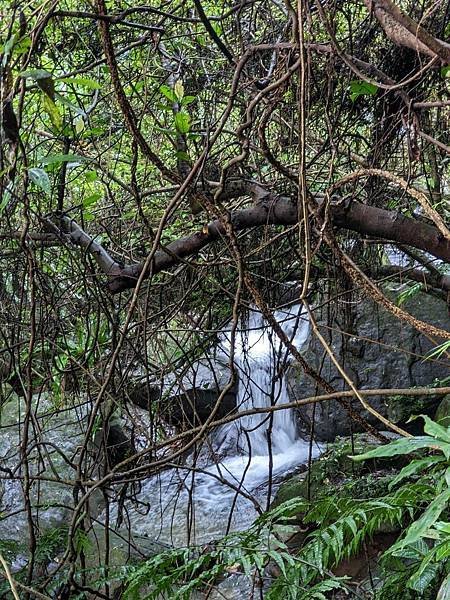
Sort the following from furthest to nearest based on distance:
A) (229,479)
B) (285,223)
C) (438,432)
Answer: (229,479) < (285,223) < (438,432)

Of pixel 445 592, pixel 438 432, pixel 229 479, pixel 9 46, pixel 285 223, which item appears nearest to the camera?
pixel 445 592

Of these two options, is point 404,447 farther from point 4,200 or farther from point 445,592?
point 4,200

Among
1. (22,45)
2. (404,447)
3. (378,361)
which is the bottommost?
(404,447)

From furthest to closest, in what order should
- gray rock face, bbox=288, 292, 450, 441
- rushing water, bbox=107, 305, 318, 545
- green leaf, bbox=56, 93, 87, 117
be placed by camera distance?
1. gray rock face, bbox=288, 292, 450, 441
2. rushing water, bbox=107, 305, 318, 545
3. green leaf, bbox=56, 93, 87, 117

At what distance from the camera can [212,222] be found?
7.66 feet

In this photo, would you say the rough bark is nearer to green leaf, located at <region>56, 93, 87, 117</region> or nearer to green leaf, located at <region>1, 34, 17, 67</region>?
green leaf, located at <region>56, 93, 87, 117</region>

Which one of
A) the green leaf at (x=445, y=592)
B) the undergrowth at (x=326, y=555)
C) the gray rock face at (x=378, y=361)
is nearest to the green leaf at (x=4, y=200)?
the undergrowth at (x=326, y=555)

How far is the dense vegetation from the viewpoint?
1.51 meters

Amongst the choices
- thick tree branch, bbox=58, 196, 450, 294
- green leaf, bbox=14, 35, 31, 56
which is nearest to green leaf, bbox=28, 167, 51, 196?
green leaf, bbox=14, 35, 31, 56

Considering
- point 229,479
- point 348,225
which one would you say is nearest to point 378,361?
point 229,479

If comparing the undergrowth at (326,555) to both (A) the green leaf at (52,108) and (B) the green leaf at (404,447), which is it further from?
(A) the green leaf at (52,108)

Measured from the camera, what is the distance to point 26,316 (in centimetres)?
→ 306

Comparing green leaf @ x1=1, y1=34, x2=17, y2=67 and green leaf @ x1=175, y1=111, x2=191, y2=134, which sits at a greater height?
green leaf @ x1=175, y1=111, x2=191, y2=134

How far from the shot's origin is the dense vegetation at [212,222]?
151 centimetres
